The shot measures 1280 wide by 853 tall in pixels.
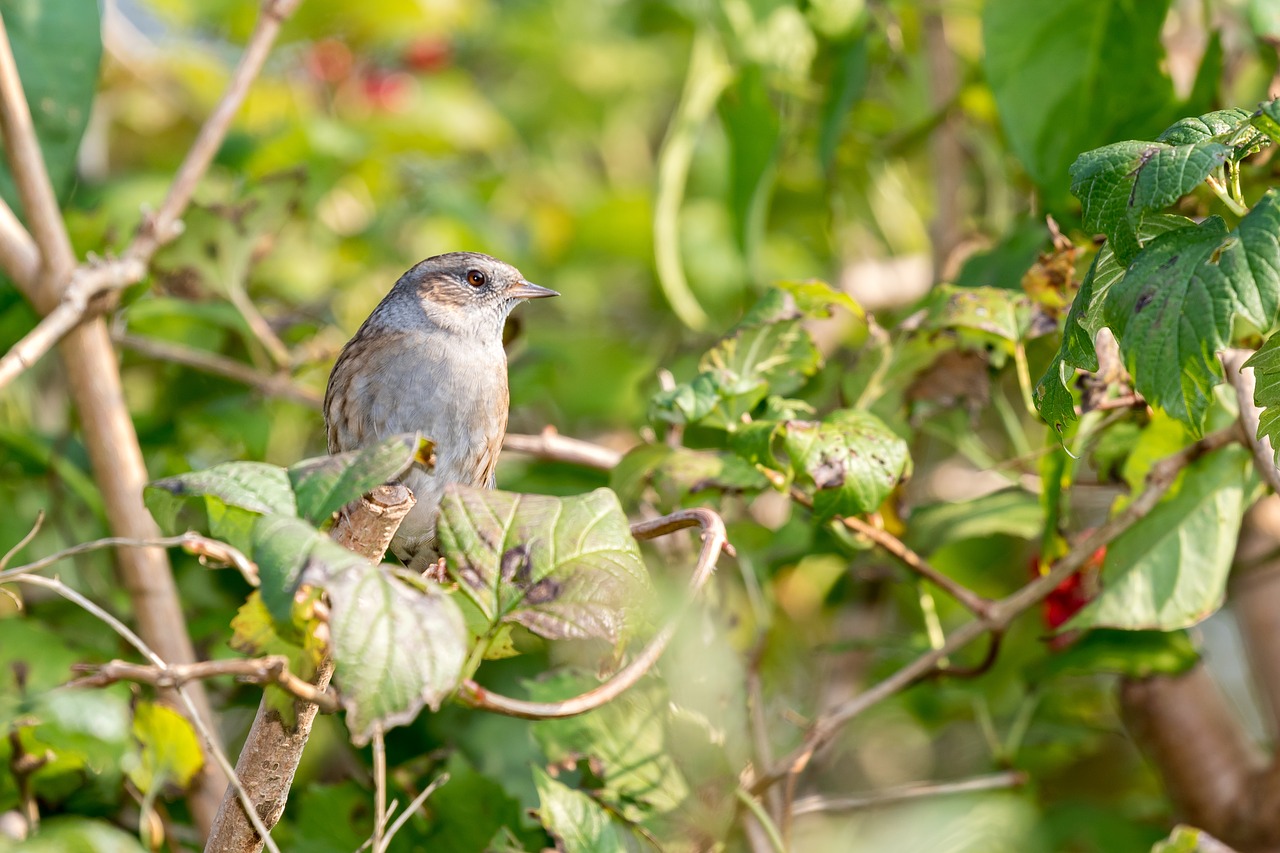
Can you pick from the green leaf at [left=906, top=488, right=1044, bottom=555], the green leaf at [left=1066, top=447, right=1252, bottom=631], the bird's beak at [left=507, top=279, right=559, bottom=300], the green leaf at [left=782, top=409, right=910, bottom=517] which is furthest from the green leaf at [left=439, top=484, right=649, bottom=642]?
the bird's beak at [left=507, top=279, right=559, bottom=300]

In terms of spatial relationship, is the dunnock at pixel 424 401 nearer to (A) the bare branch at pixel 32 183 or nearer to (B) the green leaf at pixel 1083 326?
(A) the bare branch at pixel 32 183

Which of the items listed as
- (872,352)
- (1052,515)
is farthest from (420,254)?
(1052,515)

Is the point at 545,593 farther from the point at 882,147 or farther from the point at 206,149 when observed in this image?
the point at 882,147

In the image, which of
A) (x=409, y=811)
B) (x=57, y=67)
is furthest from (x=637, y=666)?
(x=57, y=67)

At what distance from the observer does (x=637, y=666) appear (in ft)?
5.12

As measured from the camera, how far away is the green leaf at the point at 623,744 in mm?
2113

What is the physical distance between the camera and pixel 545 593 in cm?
147

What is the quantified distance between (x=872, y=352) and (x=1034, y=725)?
1.17 meters

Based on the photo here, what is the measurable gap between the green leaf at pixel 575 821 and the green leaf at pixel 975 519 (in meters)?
0.89

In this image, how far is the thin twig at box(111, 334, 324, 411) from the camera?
2787 mm

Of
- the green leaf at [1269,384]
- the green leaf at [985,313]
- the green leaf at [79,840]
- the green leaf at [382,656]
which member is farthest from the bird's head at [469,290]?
the green leaf at [1269,384]

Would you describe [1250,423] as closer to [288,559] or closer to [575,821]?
[575,821]

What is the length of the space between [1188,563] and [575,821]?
108 cm

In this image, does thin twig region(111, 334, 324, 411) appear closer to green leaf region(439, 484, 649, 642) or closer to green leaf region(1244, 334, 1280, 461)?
A: green leaf region(439, 484, 649, 642)
